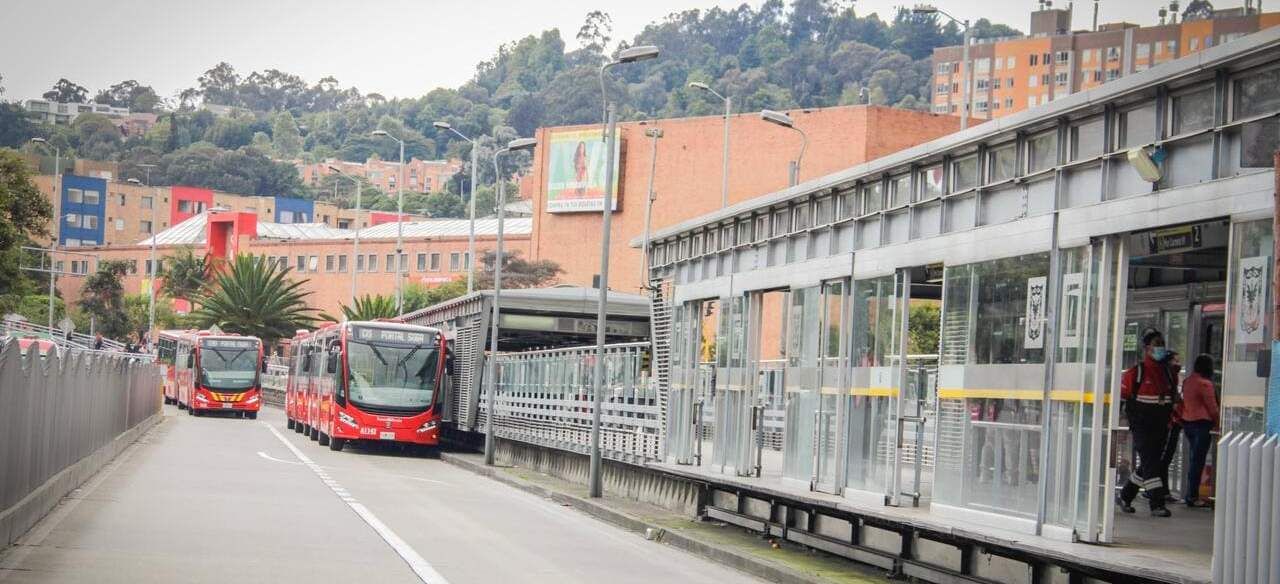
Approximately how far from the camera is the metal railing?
25719mm

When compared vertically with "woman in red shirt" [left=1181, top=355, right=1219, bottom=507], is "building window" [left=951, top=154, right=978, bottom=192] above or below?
above

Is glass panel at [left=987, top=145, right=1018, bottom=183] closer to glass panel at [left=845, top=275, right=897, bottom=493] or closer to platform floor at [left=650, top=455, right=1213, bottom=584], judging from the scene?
glass panel at [left=845, top=275, right=897, bottom=493]

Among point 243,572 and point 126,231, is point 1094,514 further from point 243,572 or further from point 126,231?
point 126,231

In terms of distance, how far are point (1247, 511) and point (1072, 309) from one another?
3926 millimetres

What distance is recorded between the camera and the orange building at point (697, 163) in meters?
88.2

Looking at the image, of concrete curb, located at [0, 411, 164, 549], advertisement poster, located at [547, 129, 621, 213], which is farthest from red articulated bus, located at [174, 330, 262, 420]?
advertisement poster, located at [547, 129, 621, 213]

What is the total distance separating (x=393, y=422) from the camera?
40312 mm

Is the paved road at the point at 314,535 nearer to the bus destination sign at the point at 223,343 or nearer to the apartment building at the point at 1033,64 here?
the bus destination sign at the point at 223,343

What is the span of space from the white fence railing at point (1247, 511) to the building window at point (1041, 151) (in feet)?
13.7

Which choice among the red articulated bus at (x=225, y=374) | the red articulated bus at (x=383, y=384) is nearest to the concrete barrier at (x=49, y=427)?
the red articulated bus at (x=383, y=384)

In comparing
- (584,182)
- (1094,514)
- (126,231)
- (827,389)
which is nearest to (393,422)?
(827,389)

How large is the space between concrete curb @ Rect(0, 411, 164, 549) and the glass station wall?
8.16m

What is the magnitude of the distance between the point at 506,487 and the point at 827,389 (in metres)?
12.5

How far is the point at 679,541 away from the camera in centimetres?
1931
